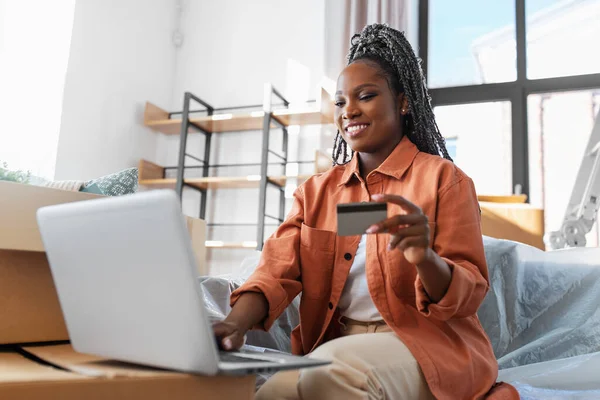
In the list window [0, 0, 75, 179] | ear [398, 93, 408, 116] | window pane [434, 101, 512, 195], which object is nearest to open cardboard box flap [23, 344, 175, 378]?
ear [398, 93, 408, 116]

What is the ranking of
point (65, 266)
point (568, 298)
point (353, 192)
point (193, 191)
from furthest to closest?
1. point (193, 191)
2. point (568, 298)
3. point (353, 192)
4. point (65, 266)

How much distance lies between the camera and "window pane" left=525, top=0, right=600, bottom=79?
11.3 feet

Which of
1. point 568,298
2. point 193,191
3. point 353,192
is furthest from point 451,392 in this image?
point 193,191

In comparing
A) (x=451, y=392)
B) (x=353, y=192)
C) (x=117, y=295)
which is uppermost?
(x=353, y=192)

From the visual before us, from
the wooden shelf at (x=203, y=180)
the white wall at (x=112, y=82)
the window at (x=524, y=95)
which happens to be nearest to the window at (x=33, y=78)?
the white wall at (x=112, y=82)

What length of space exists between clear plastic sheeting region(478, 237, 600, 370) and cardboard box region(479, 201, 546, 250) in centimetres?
62

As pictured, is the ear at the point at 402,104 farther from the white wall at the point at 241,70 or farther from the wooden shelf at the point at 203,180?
the white wall at the point at 241,70

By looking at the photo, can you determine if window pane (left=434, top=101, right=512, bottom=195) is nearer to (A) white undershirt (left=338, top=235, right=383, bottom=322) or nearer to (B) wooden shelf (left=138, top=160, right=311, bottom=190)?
(B) wooden shelf (left=138, top=160, right=311, bottom=190)

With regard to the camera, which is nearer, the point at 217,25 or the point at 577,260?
the point at 577,260

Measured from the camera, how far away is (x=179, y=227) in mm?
469

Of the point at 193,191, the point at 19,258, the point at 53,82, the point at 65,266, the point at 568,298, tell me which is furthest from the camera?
the point at 193,191

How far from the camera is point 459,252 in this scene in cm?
82

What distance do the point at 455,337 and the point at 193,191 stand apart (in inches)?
126

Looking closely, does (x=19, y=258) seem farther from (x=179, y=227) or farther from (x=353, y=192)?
(x=353, y=192)
